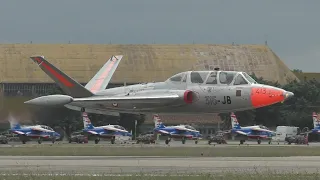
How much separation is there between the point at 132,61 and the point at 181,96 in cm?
11474

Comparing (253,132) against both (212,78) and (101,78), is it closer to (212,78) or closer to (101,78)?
(101,78)

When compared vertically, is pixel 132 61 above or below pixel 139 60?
below

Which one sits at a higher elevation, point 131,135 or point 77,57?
point 77,57

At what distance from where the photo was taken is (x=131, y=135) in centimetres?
12175

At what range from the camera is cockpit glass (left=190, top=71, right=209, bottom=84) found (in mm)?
51375

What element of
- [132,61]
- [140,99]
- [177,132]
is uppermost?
[132,61]

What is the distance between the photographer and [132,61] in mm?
165500

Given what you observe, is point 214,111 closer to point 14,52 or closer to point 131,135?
point 131,135

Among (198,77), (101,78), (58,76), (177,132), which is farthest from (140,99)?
(177,132)

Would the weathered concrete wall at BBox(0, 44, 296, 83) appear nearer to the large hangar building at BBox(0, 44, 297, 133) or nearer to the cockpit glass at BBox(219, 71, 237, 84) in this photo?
the large hangar building at BBox(0, 44, 297, 133)

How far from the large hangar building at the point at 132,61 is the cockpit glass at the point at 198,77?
337ft

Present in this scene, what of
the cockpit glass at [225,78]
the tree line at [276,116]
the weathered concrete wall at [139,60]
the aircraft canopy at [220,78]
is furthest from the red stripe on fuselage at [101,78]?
the weathered concrete wall at [139,60]

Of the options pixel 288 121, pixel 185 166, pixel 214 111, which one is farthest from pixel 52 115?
pixel 288 121

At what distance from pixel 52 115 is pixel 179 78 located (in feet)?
99.3
